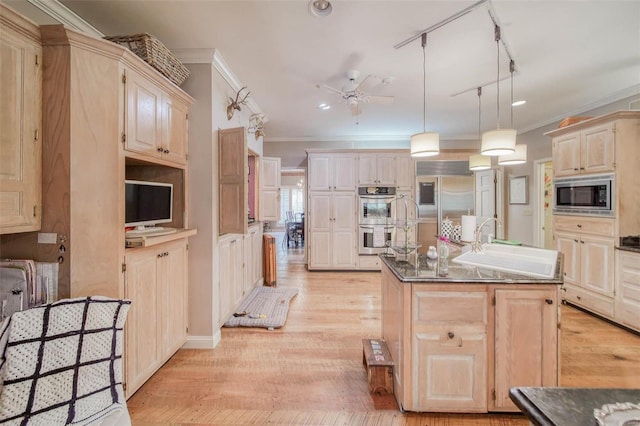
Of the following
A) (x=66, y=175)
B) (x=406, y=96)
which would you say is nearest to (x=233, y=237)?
(x=66, y=175)

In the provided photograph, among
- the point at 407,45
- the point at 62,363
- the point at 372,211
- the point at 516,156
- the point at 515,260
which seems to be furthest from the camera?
the point at 372,211

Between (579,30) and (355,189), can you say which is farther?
(355,189)

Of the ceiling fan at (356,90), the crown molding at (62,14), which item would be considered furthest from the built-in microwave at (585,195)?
the crown molding at (62,14)

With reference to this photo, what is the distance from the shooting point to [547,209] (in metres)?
5.02

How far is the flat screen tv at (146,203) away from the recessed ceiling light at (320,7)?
5.76 ft

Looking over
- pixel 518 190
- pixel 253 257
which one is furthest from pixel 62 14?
pixel 518 190

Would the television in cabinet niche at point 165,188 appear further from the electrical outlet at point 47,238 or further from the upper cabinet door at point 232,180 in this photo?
the electrical outlet at point 47,238

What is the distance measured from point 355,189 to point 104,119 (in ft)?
13.6

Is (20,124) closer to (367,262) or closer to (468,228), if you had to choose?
(468,228)

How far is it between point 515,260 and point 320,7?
7.95 feet

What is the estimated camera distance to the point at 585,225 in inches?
127

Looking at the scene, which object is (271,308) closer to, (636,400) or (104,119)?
(104,119)

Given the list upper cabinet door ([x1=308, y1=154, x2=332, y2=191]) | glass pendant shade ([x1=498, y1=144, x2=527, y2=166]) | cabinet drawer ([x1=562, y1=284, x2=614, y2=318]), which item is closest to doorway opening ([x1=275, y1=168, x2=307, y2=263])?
upper cabinet door ([x1=308, y1=154, x2=332, y2=191])

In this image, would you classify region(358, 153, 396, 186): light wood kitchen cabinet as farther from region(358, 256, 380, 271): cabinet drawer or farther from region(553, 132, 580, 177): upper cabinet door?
region(553, 132, 580, 177): upper cabinet door
